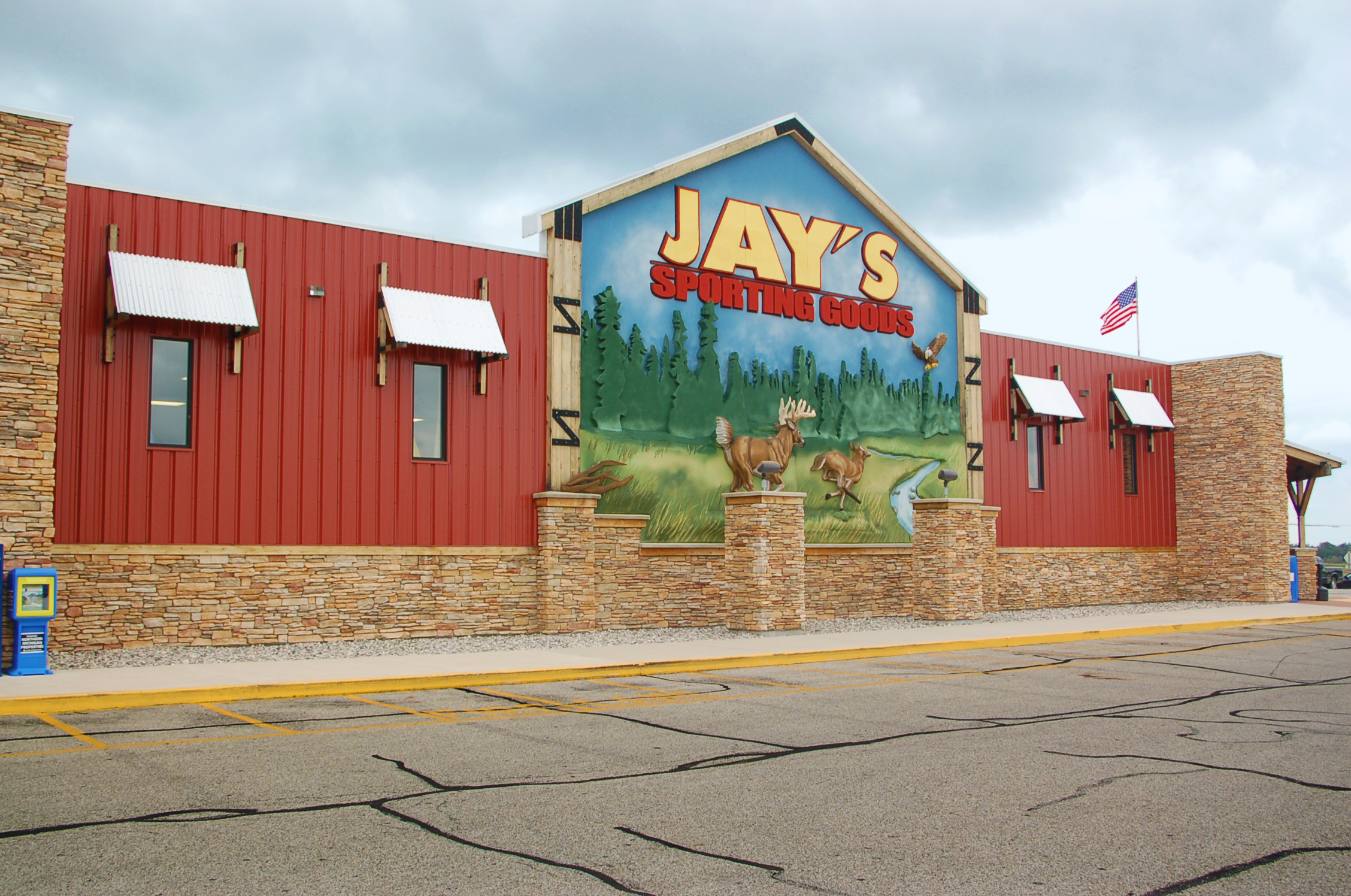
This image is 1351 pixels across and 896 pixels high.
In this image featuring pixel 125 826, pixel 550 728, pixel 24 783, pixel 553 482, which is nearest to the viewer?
pixel 125 826

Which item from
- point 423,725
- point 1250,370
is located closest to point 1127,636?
point 1250,370

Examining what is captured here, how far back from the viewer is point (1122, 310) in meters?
30.0

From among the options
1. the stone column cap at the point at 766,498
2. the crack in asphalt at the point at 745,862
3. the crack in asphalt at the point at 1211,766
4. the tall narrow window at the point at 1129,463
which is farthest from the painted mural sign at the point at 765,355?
the crack in asphalt at the point at 745,862

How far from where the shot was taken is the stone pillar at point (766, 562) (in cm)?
2016

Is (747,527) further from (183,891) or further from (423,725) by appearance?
(183,891)

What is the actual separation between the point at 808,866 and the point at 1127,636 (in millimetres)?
17574

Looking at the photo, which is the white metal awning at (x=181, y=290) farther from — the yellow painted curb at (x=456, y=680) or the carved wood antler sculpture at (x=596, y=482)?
the yellow painted curb at (x=456, y=680)

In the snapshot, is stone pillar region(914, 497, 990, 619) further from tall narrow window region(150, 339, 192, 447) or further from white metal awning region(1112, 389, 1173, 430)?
tall narrow window region(150, 339, 192, 447)

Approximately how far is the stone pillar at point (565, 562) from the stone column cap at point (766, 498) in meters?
2.74

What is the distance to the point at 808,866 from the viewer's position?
218 inches

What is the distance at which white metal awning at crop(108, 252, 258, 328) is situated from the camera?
16.1 meters

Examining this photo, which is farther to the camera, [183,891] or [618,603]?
[618,603]

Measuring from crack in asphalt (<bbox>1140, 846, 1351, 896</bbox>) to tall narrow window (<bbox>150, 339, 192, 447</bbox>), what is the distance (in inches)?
614

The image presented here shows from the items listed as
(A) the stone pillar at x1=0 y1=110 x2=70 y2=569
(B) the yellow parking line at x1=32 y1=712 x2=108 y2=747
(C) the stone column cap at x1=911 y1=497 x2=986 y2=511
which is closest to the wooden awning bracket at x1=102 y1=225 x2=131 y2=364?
(A) the stone pillar at x1=0 y1=110 x2=70 y2=569
